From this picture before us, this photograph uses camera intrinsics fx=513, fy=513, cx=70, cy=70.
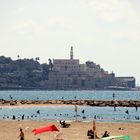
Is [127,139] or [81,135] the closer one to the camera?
[127,139]

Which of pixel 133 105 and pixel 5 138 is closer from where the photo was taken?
pixel 5 138

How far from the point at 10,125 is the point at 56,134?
46.5ft

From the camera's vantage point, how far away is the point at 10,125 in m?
55.7

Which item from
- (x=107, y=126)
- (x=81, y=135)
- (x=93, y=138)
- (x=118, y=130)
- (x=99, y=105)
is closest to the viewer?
(x=93, y=138)

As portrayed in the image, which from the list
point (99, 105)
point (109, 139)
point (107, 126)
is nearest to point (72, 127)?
point (107, 126)

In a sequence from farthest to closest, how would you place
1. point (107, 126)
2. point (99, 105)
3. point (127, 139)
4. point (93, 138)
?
point (99, 105) < point (107, 126) < point (93, 138) < point (127, 139)

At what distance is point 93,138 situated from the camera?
42.3 m

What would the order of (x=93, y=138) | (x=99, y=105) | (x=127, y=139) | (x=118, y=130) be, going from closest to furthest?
(x=127, y=139), (x=93, y=138), (x=118, y=130), (x=99, y=105)

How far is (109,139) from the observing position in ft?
107

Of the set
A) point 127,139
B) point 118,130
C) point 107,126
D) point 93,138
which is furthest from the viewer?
point 107,126

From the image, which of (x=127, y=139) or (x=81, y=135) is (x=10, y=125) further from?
(x=127, y=139)

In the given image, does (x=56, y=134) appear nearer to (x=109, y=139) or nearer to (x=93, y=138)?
(x=93, y=138)

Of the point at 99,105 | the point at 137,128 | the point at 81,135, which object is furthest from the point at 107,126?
the point at 99,105

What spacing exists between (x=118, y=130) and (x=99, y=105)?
6349cm
